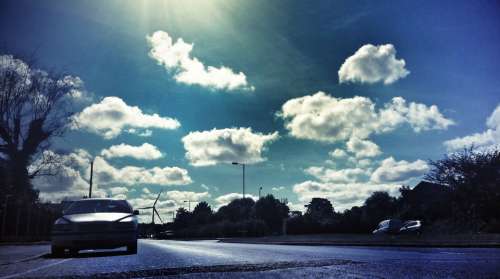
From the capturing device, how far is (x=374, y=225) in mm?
53031

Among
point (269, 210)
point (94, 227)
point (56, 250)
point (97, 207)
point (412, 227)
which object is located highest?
point (269, 210)

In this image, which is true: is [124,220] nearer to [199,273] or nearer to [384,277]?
[199,273]

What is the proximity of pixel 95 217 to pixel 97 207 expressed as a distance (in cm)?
87

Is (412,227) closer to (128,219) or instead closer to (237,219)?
(128,219)

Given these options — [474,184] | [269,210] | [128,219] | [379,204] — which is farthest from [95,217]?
[269,210]

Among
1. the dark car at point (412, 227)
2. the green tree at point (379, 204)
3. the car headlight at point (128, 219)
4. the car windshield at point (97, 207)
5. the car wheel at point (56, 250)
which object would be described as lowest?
the car wheel at point (56, 250)

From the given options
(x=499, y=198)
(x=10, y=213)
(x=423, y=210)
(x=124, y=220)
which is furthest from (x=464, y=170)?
(x=10, y=213)

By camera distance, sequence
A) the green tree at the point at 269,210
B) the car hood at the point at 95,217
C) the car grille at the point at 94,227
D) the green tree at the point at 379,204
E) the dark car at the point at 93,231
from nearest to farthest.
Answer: the dark car at the point at 93,231 → the car grille at the point at 94,227 → the car hood at the point at 95,217 → the green tree at the point at 379,204 → the green tree at the point at 269,210

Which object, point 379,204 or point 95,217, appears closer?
point 95,217

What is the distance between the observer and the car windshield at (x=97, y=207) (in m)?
12.4

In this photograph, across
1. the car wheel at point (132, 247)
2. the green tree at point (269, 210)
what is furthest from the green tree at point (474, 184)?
→ the green tree at point (269, 210)

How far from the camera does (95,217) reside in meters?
11.7

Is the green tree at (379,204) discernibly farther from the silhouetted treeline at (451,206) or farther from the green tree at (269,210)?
the green tree at (269,210)

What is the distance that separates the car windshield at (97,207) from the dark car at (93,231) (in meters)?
0.14
